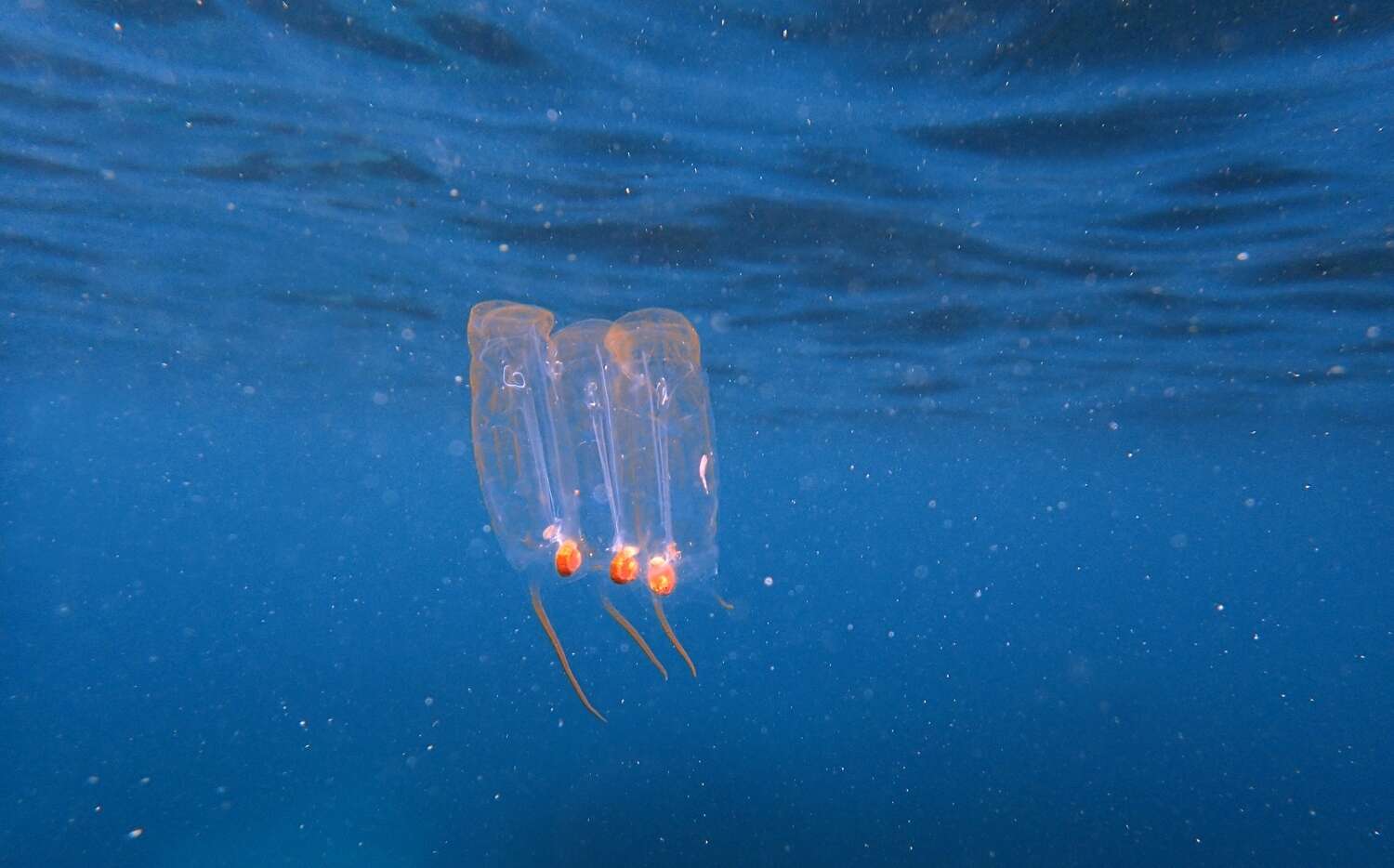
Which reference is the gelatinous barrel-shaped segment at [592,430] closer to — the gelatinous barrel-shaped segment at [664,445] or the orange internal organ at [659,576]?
the gelatinous barrel-shaped segment at [664,445]

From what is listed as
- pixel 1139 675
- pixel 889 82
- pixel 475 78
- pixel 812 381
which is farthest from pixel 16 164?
pixel 1139 675

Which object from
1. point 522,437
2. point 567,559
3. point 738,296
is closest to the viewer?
point 567,559

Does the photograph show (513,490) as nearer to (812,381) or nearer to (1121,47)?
(1121,47)

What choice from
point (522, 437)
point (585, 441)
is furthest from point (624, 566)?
point (522, 437)

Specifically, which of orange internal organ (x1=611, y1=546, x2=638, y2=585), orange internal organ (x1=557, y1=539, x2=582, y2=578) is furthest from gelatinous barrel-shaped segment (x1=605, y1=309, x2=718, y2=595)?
orange internal organ (x1=557, y1=539, x2=582, y2=578)

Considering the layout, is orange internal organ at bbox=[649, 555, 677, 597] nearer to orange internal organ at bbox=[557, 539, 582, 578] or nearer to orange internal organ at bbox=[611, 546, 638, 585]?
orange internal organ at bbox=[611, 546, 638, 585]

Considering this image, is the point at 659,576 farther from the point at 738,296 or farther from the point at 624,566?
the point at 738,296
